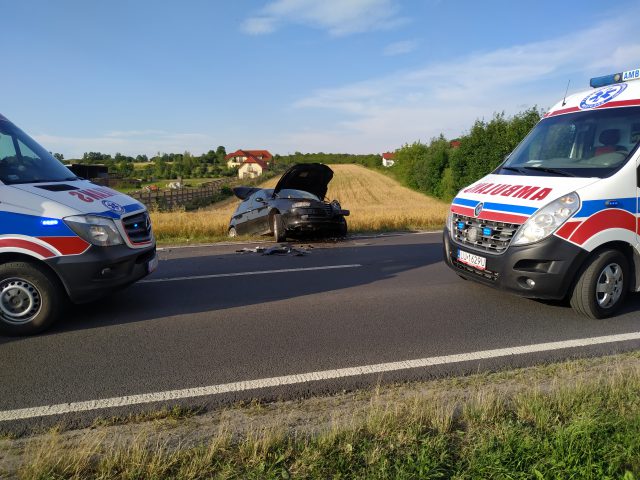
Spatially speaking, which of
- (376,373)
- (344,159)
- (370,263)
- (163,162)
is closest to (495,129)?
(370,263)

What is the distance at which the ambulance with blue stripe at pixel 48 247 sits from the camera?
4348 millimetres

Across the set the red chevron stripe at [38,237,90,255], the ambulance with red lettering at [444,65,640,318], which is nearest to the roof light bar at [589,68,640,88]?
the ambulance with red lettering at [444,65,640,318]

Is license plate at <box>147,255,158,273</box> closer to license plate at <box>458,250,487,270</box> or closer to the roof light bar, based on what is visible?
license plate at <box>458,250,487,270</box>

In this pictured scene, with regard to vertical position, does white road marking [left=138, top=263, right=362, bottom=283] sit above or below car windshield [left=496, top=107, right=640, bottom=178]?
below

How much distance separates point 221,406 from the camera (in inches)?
126

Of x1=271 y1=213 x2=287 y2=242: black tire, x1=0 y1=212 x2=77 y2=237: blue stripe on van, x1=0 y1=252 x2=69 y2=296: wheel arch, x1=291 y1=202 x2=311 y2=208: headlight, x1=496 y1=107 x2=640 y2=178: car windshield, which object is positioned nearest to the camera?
x1=0 y1=212 x2=77 y2=237: blue stripe on van

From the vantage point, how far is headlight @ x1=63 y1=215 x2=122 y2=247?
447 centimetres

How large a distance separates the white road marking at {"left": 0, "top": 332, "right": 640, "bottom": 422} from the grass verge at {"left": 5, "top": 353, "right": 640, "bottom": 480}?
35 centimetres

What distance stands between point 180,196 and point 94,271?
36.6m

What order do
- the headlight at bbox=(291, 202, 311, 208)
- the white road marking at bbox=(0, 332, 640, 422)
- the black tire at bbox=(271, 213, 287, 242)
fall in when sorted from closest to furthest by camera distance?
the white road marking at bbox=(0, 332, 640, 422)
the headlight at bbox=(291, 202, 311, 208)
the black tire at bbox=(271, 213, 287, 242)

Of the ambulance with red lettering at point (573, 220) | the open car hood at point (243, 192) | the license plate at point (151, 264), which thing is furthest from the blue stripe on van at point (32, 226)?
the open car hood at point (243, 192)

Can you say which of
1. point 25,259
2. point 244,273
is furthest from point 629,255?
point 25,259

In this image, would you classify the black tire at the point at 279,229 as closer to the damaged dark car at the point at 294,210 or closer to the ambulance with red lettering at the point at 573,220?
the damaged dark car at the point at 294,210

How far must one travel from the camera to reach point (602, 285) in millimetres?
4863
